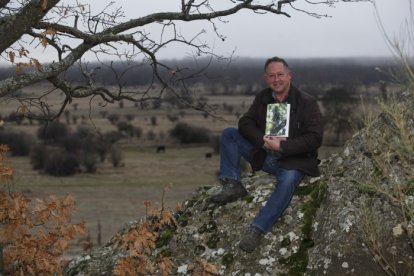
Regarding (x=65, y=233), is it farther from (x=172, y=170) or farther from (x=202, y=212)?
(x=172, y=170)

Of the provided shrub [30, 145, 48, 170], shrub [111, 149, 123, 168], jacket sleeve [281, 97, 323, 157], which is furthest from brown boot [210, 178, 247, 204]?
shrub [30, 145, 48, 170]

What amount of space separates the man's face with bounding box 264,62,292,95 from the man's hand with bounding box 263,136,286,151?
1.68 ft

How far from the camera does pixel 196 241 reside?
604cm

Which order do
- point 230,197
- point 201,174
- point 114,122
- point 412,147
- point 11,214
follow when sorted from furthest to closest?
point 114,122 → point 201,174 → point 230,197 → point 11,214 → point 412,147

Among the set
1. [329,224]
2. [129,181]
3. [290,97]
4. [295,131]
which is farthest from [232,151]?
[129,181]

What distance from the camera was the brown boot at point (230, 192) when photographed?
6.24 meters

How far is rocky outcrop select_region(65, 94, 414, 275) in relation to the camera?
4934mm

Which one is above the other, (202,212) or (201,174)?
A: (202,212)

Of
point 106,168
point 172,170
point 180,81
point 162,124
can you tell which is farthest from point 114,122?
point 180,81

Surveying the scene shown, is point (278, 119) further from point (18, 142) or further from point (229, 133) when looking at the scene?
point (18, 142)

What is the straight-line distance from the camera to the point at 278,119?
6000 millimetres

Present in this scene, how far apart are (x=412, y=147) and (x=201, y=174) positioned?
5162cm

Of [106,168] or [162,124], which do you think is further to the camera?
[162,124]

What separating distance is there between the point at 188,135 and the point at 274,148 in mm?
74204
